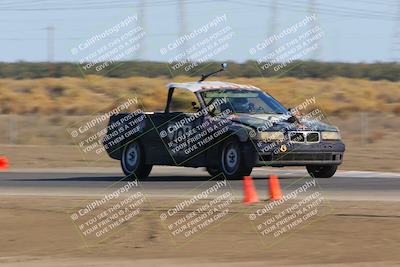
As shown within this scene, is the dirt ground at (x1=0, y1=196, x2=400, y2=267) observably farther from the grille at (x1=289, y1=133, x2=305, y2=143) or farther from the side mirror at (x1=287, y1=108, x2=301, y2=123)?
the side mirror at (x1=287, y1=108, x2=301, y2=123)

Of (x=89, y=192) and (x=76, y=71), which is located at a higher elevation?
(x=76, y=71)

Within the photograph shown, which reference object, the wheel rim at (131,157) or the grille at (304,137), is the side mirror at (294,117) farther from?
the wheel rim at (131,157)

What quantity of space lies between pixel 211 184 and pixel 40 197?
3436mm

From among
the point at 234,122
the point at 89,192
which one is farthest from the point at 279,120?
the point at 89,192

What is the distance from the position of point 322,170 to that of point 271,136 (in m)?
2.02

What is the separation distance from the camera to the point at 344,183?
20094 mm

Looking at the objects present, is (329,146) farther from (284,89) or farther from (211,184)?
(284,89)

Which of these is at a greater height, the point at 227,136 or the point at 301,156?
the point at 227,136

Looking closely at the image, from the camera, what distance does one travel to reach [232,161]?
790 inches

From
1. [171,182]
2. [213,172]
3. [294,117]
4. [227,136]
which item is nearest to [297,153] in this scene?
[294,117]

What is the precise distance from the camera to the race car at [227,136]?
19.8 m

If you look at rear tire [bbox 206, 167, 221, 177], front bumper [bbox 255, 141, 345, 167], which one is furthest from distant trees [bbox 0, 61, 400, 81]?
front bumper [bbox 255, 141, 345, 167]

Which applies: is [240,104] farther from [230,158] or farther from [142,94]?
[142,94]

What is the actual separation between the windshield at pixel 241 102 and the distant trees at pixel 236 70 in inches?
2250
